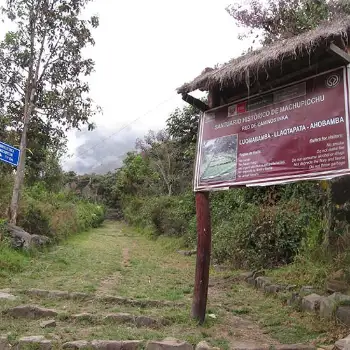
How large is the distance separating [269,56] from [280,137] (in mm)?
986

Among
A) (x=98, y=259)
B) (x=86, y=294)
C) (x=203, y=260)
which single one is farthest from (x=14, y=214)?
(x=203, y=260)

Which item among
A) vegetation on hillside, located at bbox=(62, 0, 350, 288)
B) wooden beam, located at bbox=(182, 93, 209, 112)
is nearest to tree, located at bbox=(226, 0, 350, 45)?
vegetation on hillside, located at bbox=(62, 0, 350, 288)

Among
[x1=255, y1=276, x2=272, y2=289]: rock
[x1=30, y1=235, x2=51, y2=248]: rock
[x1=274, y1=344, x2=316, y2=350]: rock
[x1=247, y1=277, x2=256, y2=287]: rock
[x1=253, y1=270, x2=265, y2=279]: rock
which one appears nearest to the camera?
[x1=274, y1=344, x2=316, y2=350]: rock

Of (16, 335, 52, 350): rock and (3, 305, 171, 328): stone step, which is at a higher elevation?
(3, 305, 171, 328): stone step

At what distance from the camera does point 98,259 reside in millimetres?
10836

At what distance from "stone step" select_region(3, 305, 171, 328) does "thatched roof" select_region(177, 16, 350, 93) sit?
315cm

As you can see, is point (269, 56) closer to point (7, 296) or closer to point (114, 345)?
point (114, 345)

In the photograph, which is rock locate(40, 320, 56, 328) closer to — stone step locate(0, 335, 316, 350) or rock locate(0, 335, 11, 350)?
stone step locate(0, 335, 316, 350)

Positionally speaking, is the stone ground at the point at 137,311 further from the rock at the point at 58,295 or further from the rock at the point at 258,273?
the rock at the point at 258,273

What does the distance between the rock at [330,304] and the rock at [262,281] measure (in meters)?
1.89

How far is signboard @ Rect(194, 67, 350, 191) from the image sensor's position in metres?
4.09

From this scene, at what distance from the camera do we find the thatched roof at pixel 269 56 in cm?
416

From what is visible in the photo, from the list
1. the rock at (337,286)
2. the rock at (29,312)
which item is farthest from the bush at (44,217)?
the rock at (337,286)

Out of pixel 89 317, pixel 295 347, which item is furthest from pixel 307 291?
pixel 89 317
